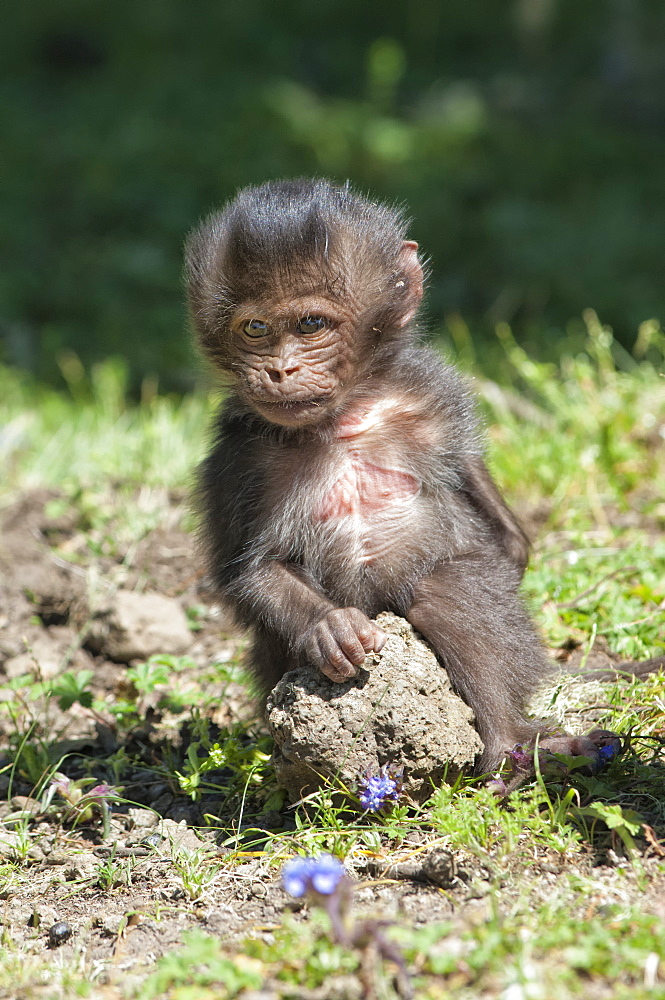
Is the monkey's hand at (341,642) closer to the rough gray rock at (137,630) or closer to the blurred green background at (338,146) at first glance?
the rough gray rock at (137,630)

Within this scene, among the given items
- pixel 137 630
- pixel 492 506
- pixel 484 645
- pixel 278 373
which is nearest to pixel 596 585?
pixel 492 506

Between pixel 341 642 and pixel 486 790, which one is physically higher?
pixel 341 642

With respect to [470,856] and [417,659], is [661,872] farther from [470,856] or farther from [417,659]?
[417,659]

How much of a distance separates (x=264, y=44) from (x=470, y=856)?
1277 centimetres

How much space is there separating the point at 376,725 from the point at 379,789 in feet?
0.63

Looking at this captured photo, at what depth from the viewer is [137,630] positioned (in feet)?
15.1

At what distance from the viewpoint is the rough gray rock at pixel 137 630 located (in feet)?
15.1

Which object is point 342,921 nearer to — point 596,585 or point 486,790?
point 486,790

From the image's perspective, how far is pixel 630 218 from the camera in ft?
33.0

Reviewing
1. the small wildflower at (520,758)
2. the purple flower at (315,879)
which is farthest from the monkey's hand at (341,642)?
the purple flower at (315,879)

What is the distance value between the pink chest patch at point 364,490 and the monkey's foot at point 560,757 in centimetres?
89

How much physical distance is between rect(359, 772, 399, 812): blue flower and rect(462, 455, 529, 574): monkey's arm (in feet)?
3.41

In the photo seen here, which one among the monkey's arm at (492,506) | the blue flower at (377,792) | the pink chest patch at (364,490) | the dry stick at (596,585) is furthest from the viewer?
the dry stick at (596,585)

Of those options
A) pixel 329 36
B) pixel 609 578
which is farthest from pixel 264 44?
pixel 609 578
